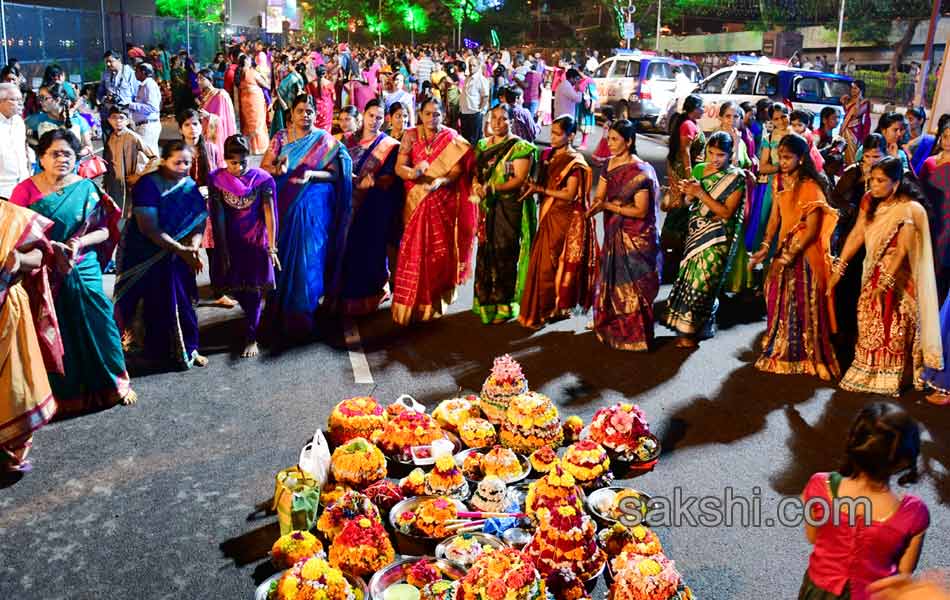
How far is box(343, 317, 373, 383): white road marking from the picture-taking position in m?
5.76

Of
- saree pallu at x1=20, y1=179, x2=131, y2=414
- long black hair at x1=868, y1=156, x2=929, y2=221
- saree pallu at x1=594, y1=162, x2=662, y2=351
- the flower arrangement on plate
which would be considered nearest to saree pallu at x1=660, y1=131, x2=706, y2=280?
saree pallu at x1=594, y1=162, x2=662, y2=351

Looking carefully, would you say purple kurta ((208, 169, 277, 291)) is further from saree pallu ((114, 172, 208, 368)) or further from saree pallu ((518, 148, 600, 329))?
saree pallu ((518, 148, 600, 329))

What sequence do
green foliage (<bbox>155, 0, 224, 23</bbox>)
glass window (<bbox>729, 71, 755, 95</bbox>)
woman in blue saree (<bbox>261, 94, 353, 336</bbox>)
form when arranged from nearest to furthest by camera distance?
woman in blue saree (<bbox>261, 94, 353, 336</bbox>)
glass window (<bbox>729, 71, 755, 95</bbox>)
green foliage (<bbox>155, 0, 224, 23</bbox>)

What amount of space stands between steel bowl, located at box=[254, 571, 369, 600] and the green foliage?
47.6 m

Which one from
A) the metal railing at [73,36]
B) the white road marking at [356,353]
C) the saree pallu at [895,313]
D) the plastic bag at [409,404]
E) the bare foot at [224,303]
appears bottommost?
the white road marking at [356,353]

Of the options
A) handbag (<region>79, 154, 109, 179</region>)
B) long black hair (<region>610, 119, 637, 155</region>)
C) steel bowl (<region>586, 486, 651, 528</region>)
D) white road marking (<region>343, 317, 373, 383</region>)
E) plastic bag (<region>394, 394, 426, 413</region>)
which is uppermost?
long black hair (<region>610, 119, 637, 155</region>)

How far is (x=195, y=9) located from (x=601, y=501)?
5782cm

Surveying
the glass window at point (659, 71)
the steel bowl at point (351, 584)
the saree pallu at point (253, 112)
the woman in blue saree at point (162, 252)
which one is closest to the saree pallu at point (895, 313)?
the steel bowl at point (351, 584)

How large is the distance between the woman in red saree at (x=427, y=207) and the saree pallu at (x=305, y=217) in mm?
503

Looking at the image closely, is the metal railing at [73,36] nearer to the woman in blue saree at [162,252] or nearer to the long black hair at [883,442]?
the woman in blue saree at [162,252]

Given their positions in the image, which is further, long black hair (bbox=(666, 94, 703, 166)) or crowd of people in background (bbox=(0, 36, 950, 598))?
long black hair (bbox=(666, 94, 703, 166))

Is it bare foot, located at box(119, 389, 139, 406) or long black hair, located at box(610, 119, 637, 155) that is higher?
long black hair, located at box(610, 119, 637, 155)

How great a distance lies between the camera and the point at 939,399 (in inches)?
214

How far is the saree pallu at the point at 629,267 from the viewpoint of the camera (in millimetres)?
6074
